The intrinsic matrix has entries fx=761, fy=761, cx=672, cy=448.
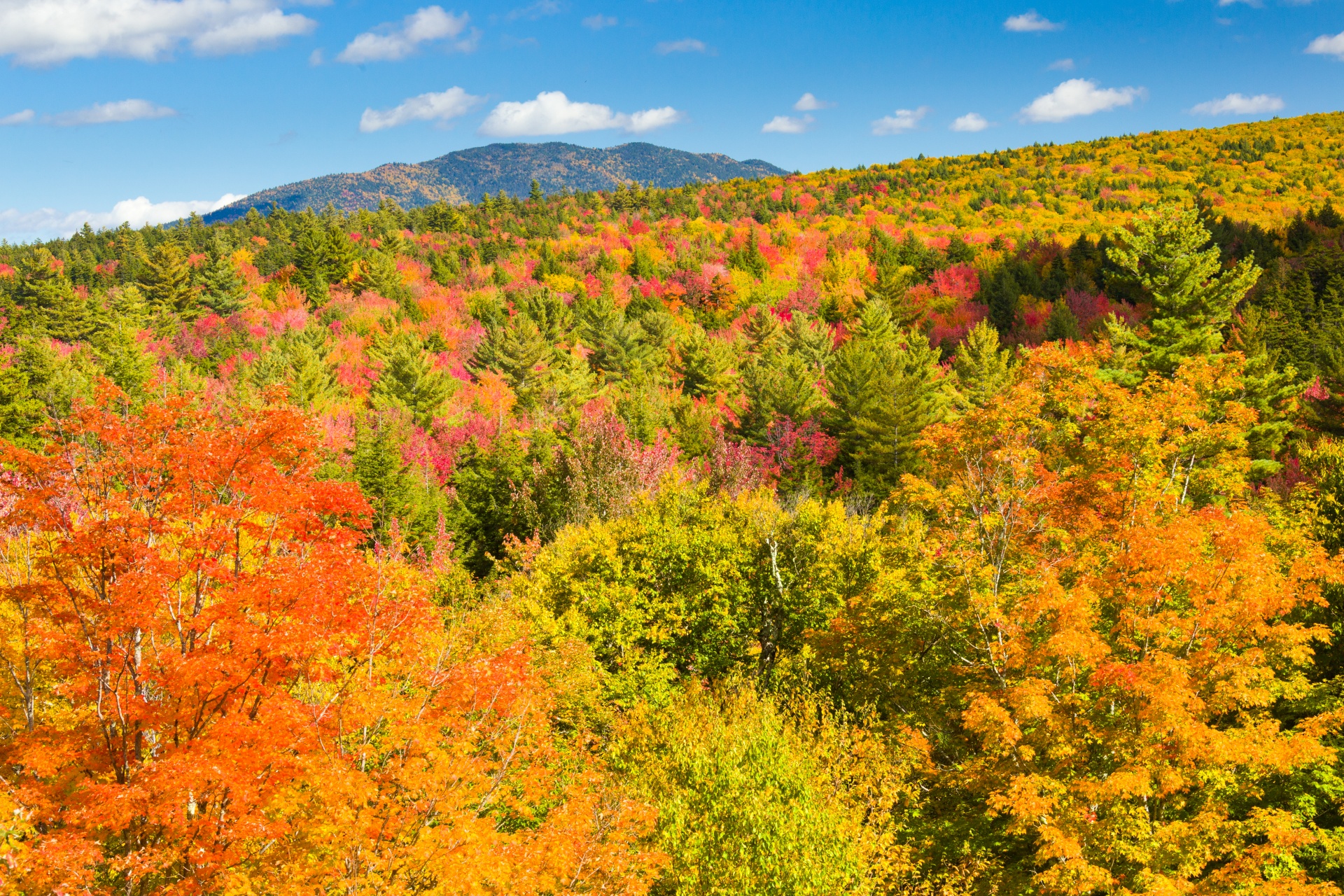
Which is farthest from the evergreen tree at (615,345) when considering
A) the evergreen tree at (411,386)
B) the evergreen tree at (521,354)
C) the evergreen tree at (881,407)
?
the evergreen tree at (881,407)

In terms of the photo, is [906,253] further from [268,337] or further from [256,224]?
[256,224]

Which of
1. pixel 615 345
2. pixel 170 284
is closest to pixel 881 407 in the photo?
pixel 615 345

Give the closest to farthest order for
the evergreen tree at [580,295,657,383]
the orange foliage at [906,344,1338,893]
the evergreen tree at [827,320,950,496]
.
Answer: the orange foliage at [906,344,1338,893], the evergreen tree at [827,320,950,496], the evergreen tree at [580,295,657,383]

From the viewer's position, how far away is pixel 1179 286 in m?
27.6

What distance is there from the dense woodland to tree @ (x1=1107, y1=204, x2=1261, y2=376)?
0.17m

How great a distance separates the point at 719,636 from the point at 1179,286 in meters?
21.2

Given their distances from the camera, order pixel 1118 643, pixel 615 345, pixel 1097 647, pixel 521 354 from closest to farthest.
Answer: pixel 1097 647, pixel 1118 643, pixel 521 354, pixel 615 345

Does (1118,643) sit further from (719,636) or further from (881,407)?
(881,407)

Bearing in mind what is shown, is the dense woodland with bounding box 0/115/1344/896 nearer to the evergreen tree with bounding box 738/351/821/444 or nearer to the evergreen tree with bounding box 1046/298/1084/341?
the evergreen tree with bounding box 738/351/821/444

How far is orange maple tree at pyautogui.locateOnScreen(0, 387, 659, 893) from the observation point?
9.05m

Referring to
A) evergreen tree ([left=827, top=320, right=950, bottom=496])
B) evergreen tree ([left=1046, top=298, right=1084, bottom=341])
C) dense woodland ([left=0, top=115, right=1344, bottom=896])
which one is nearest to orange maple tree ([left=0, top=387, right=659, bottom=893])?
dense woodland ([left=0, top=115, right=1344, bottom=896])

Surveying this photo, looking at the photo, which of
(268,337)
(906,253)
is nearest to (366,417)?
(268,337)

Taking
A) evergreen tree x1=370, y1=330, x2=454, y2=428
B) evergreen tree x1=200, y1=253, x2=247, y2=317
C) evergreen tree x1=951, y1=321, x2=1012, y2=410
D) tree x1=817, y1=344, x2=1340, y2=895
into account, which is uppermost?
evergreen tree x1=200, y1=253, x2=247, y2=317

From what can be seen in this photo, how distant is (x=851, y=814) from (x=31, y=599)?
13.1 meters
